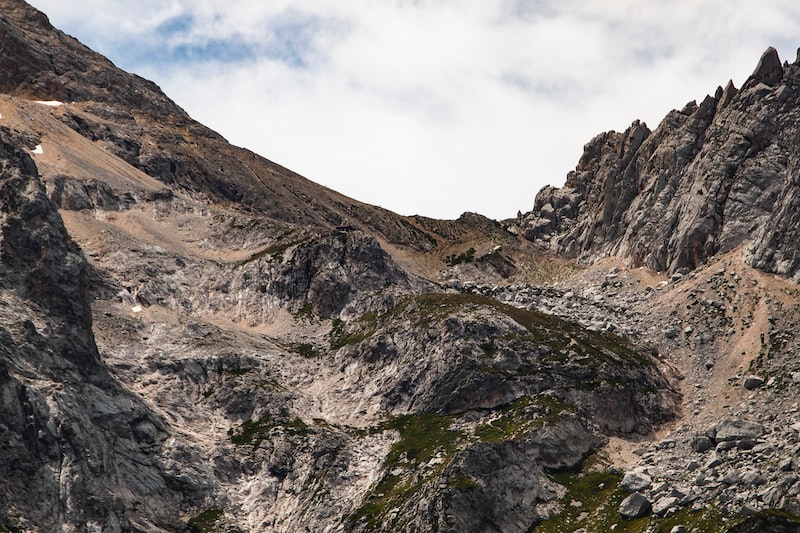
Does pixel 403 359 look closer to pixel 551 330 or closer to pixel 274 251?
pixel 551 330

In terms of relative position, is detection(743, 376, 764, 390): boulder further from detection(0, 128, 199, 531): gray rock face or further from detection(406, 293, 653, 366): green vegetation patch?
detection(0, 128, 199, 531): gray rock face

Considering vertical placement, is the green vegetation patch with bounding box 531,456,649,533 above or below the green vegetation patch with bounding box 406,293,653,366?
below

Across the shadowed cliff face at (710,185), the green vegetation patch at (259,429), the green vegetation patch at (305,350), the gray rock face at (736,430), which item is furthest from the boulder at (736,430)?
the green vegetation patch at (305,350)

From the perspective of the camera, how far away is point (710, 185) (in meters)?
143

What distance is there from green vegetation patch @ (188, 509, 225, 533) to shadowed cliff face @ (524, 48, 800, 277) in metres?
71.4

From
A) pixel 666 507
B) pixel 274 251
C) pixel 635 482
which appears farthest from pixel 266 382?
pixel 666 507

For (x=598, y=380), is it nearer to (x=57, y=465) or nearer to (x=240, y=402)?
(x=240, y=402)

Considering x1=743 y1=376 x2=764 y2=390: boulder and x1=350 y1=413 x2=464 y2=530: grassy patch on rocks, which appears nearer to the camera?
x1=350 y1=413 x2=464 y2=530: grassy patch on rocks

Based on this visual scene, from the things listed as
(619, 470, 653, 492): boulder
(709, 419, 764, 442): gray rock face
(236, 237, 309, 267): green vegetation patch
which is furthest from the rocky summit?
(236, 237, 309, 267): green vegetation patch

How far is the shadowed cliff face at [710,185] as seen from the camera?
131750 millimetres

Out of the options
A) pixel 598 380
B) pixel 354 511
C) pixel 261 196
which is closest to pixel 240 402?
pixel 354 511

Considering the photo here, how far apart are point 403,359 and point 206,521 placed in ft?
103

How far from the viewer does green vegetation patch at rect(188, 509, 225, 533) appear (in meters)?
94.9

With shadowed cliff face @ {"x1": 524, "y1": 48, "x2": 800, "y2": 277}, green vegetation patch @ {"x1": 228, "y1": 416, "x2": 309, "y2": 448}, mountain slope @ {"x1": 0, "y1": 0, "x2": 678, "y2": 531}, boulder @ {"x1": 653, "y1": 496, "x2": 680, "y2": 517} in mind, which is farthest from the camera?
shadowed cliff face @ {"x1": 524, "y1": 48, "x2": 800, "y2": 277}
